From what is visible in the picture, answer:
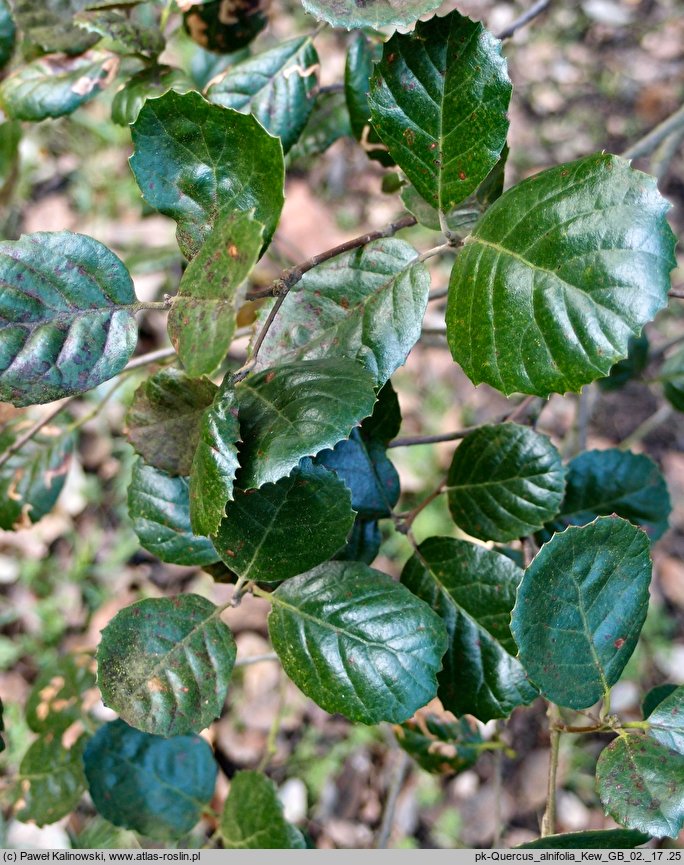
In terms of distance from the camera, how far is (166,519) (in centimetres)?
97

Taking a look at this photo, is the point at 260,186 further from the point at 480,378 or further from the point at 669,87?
the point at 669,87

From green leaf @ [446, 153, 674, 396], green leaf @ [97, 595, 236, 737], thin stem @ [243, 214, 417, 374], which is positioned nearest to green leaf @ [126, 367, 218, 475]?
thin stem @ [243, 214, 417, 374]

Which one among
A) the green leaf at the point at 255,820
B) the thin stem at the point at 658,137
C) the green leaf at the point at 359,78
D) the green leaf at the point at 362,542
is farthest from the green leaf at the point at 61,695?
the thin stem at the point at 658,137

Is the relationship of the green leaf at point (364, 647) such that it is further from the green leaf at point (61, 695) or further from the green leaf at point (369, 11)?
the green leaf at point (61, 695)

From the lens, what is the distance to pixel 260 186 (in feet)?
2.42

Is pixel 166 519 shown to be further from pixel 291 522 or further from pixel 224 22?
pixel 224 22

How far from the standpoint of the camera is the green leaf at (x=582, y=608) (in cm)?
78

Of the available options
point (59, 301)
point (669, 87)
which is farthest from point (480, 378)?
point (669, 87)

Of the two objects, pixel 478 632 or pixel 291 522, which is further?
pixel 478 632

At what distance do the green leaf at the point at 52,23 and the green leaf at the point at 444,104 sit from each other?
56 centimetres

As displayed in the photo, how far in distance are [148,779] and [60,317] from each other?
0.79 metres

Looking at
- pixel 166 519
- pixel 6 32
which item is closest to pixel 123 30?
pixel 6 32

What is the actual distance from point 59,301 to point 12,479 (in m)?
0.67

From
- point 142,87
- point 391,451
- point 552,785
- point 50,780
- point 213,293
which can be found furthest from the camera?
point 391,451
